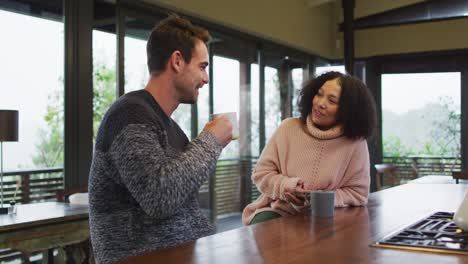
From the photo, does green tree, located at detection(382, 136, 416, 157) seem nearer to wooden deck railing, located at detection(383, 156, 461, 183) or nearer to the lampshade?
wooden deck railing, located at detection(383, 156, 461, 183)

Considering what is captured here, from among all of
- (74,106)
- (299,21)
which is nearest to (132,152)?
(74,106)

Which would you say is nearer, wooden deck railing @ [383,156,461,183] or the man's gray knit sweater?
the man's gray knit sweater

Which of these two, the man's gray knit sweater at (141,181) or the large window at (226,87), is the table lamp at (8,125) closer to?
the man's gray knit sweater at (141,181)

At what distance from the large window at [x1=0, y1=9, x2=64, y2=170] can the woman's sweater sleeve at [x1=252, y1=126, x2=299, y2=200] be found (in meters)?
1.74

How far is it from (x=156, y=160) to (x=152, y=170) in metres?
0.03

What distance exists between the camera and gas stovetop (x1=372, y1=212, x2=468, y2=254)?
3.58 feet

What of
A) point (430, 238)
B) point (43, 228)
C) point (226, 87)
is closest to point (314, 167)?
point (430, 238)

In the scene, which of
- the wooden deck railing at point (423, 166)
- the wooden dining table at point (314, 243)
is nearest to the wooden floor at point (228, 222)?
the wooden deck railing at point (423, 166)

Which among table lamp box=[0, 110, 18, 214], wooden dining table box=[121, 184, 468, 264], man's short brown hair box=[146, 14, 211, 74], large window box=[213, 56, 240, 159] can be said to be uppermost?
large window box=[213, 56, 240, 159]

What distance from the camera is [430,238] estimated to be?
1197 millimetres

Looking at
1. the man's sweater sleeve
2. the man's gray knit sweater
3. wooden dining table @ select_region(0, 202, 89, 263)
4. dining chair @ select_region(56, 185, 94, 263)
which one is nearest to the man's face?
the man's gray knit sweater

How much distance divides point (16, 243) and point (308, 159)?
1.33 metres

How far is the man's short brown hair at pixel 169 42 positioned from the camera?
136cm

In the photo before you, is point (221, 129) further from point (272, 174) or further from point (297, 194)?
point (272, 174)
